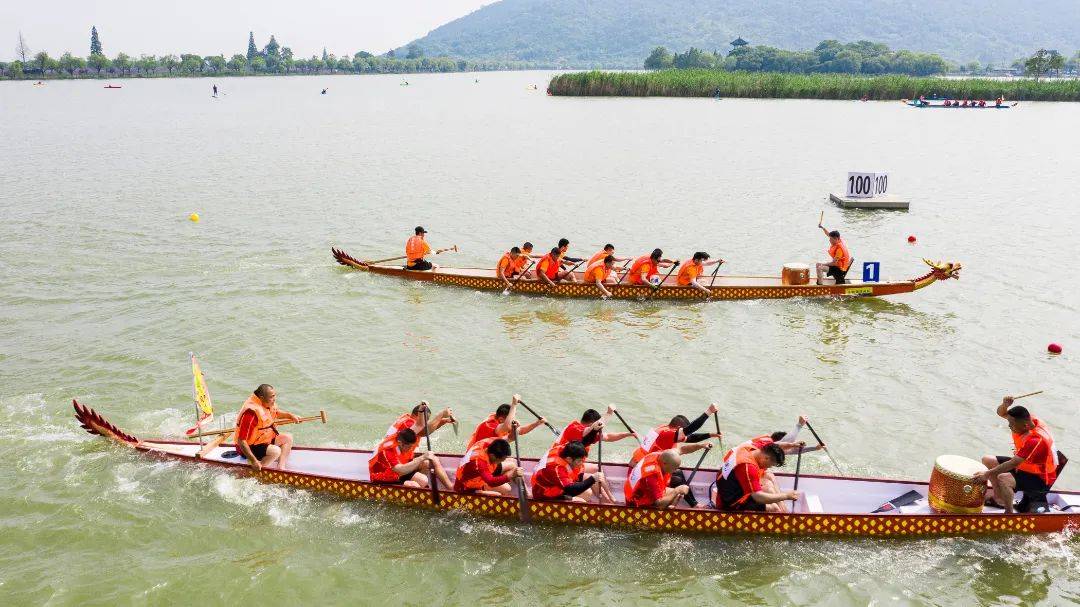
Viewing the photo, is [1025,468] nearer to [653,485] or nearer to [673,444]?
[673,444]

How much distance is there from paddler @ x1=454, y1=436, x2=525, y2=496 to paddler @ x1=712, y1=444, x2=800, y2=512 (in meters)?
2.58

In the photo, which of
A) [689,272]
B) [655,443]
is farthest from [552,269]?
[655,443]

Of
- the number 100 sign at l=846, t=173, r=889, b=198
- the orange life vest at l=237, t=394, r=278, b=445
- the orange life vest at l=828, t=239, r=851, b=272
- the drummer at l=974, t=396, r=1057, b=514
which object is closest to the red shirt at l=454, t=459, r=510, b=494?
the orange life vest at l=237, t=394, r=278, b=445

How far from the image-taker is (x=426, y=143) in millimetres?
53438

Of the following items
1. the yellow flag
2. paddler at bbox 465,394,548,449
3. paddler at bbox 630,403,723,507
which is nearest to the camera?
paddler at bbox 630,403,723,507

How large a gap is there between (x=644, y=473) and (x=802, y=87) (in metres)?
78.5

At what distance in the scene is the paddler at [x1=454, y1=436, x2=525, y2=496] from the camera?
10.2m

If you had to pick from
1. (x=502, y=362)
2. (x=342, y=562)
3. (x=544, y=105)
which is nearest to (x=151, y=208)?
(x=502, y=362)

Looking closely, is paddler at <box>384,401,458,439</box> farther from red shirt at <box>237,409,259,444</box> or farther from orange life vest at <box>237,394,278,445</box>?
red shirt at <box>237,409,259,444</box>

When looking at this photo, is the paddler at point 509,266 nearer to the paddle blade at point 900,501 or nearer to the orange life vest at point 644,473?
the orange life vest at point 644,473

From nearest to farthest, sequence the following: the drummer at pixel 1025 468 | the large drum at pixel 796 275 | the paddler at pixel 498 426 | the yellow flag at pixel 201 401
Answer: the drummer at pixel 1025 468
the paddler at pixel 498 426
the yellow flag at pixel 201 401
the large drum at pixel 796 275

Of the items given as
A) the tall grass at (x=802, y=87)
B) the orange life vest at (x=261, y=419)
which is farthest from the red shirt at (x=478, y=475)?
the tall grass at (x=802, y=87)

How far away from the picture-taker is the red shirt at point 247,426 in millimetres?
10797

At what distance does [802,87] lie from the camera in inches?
3147
